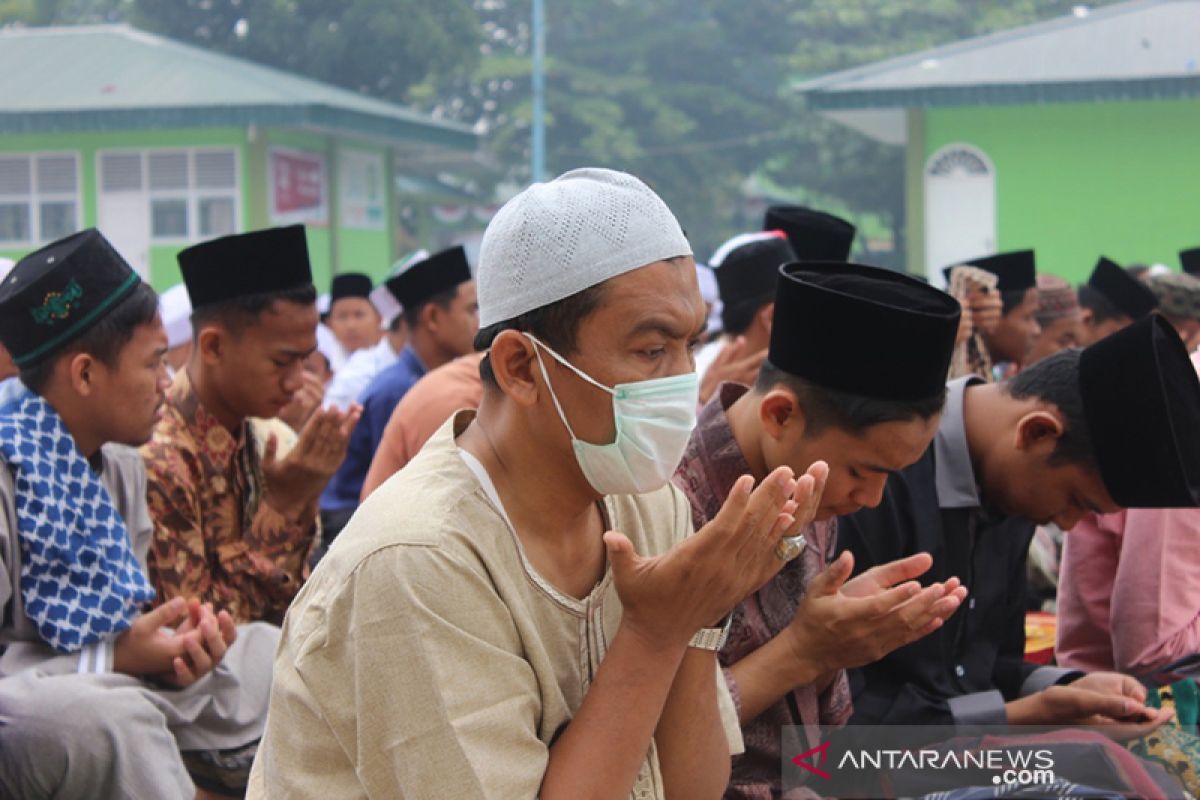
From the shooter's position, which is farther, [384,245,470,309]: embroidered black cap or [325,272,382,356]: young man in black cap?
[325,272,382,356]: young man in black cap

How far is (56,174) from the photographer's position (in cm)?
2361

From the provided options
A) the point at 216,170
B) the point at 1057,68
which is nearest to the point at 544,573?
the point at 1057,68

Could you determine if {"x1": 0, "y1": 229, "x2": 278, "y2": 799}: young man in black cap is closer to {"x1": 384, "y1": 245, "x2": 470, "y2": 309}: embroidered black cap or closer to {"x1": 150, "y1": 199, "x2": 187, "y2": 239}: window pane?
{"x1": 384, "y1": 245, "x2": 470, "y2": 309}: embroidered black cap

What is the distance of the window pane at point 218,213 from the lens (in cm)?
2277

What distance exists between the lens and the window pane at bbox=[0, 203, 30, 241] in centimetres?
2377

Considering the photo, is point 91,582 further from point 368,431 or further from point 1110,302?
point 1110,302

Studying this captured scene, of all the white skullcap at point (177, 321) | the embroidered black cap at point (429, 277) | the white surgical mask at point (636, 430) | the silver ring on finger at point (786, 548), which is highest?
the white surgical mask at point (636, 430)

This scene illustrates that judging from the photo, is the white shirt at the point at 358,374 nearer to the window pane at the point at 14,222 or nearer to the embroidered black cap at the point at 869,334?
the embroidered black cap at the point at 869,334

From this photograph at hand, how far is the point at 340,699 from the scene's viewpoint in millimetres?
→ 2064

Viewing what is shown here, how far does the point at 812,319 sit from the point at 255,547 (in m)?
2.10

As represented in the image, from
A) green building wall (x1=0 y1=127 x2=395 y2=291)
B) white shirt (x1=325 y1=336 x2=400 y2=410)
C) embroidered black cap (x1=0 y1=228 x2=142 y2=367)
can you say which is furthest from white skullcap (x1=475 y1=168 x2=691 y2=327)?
green building wall (x1=0 y1=127 x2=395 y2=291)

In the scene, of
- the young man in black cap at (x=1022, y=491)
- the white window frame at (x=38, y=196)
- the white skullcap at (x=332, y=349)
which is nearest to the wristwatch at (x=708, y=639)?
the young man in black cap at (x=1022, y=491)

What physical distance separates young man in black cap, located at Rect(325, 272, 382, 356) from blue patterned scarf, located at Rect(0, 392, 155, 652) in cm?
671

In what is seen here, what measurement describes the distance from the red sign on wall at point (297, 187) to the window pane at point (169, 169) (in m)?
1.51
